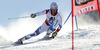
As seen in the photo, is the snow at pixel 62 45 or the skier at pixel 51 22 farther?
the skier at pixel 51 22

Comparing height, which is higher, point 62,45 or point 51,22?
point 51,22

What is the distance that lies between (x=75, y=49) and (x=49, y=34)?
3.08 meters

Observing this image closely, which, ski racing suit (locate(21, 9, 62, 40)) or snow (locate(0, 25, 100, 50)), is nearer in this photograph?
snow (locate(0, 25, 100, 50))

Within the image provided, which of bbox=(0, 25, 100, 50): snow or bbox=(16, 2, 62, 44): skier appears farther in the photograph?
bbox=(16, 2, 62, 44): skier

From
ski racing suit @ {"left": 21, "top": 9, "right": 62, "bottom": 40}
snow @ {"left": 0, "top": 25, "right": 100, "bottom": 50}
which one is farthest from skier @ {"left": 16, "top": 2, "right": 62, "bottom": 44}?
snow @ {"left": 0, "top": 25, "right": 100, "bottom": 50}

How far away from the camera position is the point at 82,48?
5.19 m

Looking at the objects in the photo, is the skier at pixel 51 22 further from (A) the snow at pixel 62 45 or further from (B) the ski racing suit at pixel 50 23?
(A) the snow at pixel 62 45

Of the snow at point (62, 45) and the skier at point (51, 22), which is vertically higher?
the skier at point (51, 22)

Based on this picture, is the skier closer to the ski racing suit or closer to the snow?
the ski racing suit

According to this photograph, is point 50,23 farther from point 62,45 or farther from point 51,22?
point 62,45

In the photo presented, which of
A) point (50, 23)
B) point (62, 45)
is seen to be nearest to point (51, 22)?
point (50, 23)

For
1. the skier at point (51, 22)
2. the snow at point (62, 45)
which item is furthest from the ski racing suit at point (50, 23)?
the snow at point (62, 45)

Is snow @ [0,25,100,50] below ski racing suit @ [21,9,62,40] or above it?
below

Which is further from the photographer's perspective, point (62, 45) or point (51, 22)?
point (51, 22)
